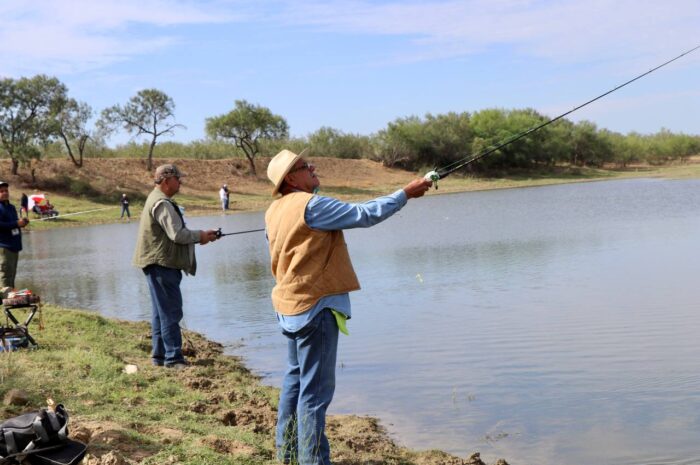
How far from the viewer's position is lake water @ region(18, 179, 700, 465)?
5.88 metres

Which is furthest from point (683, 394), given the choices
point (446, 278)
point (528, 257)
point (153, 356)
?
point (528, 257)

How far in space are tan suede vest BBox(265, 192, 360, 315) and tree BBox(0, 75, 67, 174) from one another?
4082 centimetres

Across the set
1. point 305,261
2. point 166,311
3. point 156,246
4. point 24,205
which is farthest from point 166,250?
point 24,205

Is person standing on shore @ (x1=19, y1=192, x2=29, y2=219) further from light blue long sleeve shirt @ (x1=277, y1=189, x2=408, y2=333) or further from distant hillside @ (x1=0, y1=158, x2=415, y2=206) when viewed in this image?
light blue long sleeve shirt @ (x1=277, y1=189, x2=408, y2=333)

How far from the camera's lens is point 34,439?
4098 mm

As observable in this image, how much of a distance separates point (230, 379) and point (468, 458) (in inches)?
111

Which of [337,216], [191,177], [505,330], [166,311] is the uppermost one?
[191,177]

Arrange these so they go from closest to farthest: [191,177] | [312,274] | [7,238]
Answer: [312,274] → [7,238] → [191,177]

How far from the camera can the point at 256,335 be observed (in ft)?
32.4

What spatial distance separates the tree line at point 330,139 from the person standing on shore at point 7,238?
116 ft

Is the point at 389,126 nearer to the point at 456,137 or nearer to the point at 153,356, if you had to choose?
the point at 456,137

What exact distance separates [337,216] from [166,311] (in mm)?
3555

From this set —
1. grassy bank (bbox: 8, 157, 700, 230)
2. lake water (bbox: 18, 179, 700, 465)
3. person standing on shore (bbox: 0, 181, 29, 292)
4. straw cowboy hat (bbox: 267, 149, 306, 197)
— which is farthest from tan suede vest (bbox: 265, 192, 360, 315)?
grassy bank (bbox: 8, 157, 700, 230)

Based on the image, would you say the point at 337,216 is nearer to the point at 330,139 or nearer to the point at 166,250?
the point at 166,250
